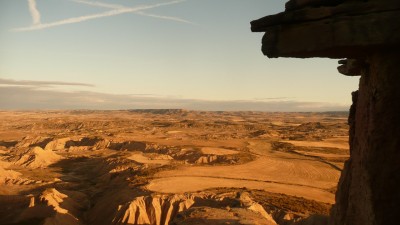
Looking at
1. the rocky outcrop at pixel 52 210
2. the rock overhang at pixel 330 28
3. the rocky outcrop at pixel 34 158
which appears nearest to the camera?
the rock overhang at pixel 330 28

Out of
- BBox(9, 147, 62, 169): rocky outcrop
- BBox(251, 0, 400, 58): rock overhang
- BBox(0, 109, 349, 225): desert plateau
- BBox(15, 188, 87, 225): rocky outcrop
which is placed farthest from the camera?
BBox(9, 147, 62, 169): rocky outcrop

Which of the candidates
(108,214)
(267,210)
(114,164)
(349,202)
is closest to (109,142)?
(114,164)

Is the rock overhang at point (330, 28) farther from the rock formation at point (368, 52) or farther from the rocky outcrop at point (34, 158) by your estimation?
the rocky outcrop at point (34, 158)

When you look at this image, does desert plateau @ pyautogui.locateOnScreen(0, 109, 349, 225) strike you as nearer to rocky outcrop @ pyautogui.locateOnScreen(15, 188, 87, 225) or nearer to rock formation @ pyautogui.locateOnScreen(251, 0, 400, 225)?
rocky outcrop @ pyautogui.locateOnScreen(15, 188, 87, 225)

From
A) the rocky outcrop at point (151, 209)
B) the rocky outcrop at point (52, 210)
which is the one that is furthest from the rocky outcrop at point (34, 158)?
the rocky outcrop at point (151, 209)

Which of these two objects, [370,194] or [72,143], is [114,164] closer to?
[72,143]

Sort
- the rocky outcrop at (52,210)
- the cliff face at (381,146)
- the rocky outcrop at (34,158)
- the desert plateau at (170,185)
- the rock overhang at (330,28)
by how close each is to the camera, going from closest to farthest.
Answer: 1. the rock overhang at (330,28)
2. the cliff face at (381,146)
3. the desert plateau at (170,185)
4. the rocky outcrop at (52,210)
5. the rocky outcrop at (34,158)

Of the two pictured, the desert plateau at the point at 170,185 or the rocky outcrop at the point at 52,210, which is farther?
the rocky outcrop at the point at 52,210

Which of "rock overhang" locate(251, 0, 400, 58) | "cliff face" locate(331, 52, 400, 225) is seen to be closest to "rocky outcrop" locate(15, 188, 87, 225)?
"cliff face" locate(331, 52, 400, 225)

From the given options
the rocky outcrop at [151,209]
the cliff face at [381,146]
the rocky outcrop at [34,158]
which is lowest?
the rocky outcrop at [34,158]
